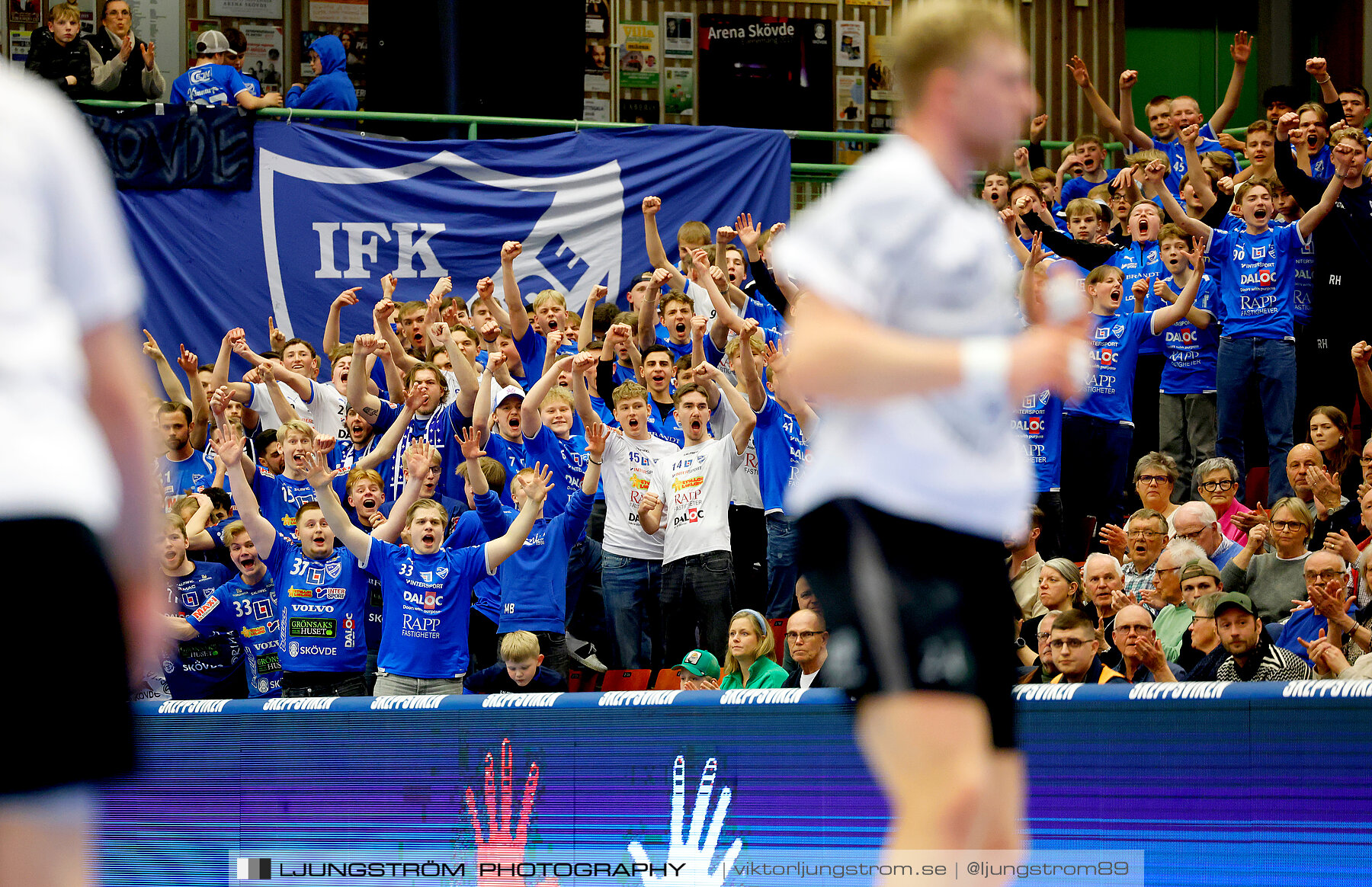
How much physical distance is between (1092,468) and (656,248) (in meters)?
3.77

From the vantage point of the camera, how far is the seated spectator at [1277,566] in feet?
26.9

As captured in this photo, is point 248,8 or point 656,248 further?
point 248,8

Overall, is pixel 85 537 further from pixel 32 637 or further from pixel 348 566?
pixel 348 566

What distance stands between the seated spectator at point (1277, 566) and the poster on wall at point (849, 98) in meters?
11.7

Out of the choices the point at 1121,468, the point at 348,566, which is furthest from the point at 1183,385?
the point at 348,566

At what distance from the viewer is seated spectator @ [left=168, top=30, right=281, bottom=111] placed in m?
13.3

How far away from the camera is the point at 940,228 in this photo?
2602 millimetres

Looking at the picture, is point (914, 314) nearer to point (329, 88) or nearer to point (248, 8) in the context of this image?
point (329, 88)

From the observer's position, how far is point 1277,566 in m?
8.34

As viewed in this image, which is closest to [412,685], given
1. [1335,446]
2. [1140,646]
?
[1140,646]

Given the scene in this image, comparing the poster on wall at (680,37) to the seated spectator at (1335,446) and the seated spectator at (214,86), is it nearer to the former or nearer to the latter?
the seated spectator at (214,86)

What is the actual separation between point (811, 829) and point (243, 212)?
887 centimetres

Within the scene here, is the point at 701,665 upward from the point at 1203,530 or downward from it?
downward

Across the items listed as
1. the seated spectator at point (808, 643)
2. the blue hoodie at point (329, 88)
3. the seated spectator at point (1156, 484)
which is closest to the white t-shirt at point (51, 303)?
the seated spectator at point (808, 643)
